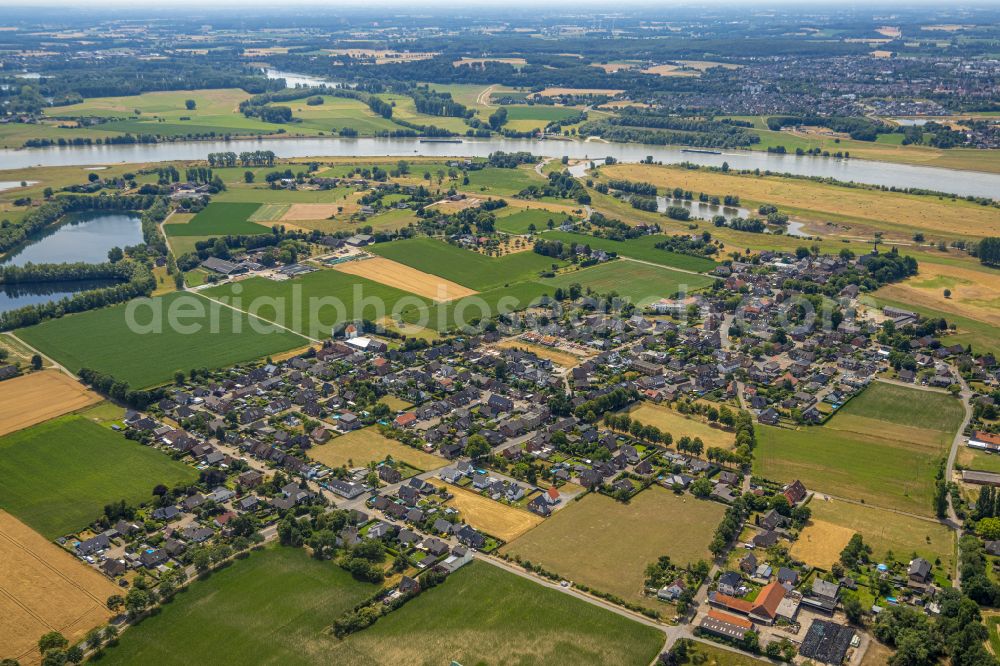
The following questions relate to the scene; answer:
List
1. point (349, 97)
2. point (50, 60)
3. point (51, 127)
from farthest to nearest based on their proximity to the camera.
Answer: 1. point (50, 60)
2. point (349, 97)
3. point (51, 127)

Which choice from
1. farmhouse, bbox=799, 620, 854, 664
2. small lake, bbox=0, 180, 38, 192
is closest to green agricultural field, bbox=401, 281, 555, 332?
farmhouse, bbox=799, 620, 854, 664

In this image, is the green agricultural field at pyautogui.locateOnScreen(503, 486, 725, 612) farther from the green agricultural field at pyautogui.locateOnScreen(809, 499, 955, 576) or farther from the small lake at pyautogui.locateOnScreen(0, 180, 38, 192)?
the small lake at pyautogui.locateOnScreen(0, 180, 38, 192)

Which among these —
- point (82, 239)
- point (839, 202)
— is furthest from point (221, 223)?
point (839, 202)

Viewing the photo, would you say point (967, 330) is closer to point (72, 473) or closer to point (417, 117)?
point (72, 473)

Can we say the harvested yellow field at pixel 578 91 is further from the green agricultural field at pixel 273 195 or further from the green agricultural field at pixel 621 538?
the green agricultural field at pixel 621 538

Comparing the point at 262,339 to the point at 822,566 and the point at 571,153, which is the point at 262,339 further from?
the point at 571,153

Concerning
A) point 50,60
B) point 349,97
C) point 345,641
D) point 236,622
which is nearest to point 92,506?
point 236,622

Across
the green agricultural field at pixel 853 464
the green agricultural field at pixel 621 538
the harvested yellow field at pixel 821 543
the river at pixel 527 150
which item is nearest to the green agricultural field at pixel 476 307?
the green agricultural field at pixel 853 464
